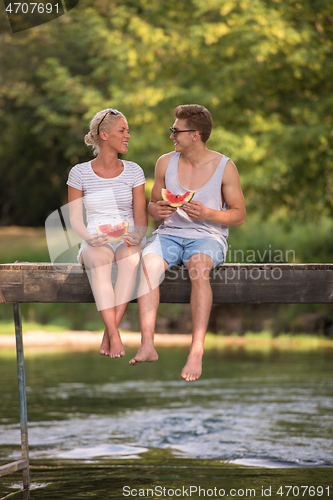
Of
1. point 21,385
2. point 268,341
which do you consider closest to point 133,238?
point 21,385

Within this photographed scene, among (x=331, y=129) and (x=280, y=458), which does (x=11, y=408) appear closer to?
(x=280, y=458)

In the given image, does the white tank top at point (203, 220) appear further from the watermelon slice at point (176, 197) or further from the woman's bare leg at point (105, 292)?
the woman's bare leg at point (105, 292)

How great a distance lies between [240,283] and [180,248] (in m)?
0.45

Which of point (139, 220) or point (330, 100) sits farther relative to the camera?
point (330, 100)

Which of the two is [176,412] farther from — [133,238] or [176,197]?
[176,197]

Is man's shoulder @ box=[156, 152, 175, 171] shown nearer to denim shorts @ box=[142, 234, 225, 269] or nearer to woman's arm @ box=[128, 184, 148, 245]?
woman's arm @ box=[128, 184, 148, 245]

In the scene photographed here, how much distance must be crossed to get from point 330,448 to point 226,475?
4.65ft

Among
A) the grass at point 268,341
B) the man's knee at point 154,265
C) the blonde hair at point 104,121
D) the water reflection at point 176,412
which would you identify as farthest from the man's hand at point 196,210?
the grass at point 268,341

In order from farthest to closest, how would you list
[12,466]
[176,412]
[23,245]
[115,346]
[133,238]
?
1. [23,245]
2. [176,412]
3. [12,466]
4. [133,238]
5. [115,346]

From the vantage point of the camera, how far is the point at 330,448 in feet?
22.8

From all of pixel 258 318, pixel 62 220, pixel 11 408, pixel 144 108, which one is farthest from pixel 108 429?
pixel 144 108

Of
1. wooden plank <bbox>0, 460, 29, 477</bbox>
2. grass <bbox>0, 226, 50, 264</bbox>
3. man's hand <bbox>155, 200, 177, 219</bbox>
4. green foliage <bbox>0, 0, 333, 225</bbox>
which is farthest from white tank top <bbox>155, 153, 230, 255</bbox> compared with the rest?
grass <bbox>0, 226, 50, 264</bbox>

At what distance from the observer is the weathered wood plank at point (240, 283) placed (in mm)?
4801

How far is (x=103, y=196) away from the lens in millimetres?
4875
